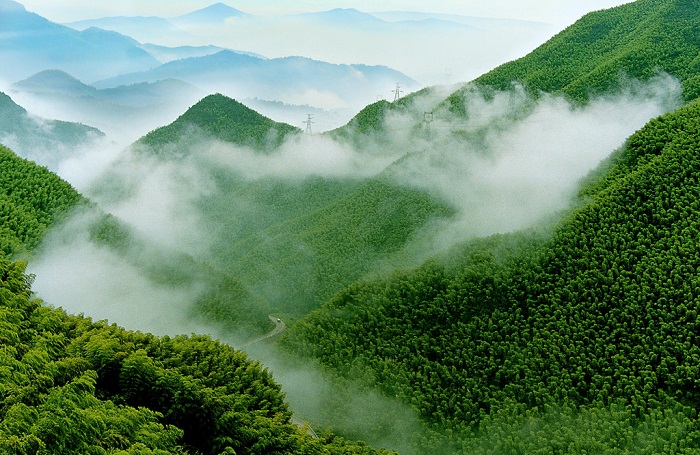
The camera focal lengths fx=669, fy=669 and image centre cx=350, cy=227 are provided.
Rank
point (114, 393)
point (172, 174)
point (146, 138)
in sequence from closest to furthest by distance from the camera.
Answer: point (114, 393), point (172, 174), point (146, 138)

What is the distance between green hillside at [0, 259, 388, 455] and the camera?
26.6 metres

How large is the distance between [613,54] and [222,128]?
2865 inches

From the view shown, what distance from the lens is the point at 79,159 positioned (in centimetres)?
17425

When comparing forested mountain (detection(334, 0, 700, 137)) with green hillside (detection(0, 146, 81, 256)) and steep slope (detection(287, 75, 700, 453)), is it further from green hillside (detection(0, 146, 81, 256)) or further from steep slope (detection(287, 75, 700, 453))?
green hillside (detection(0, 146, 81, 256))

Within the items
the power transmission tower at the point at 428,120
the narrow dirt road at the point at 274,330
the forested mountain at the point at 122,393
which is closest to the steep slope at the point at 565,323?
the narrow dirt road at the point at 274,330

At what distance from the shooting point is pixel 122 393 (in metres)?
32.8

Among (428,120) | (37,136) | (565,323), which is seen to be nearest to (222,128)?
(428,120)

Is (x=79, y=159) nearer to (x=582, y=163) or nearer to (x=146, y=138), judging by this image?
(x=146, y=138)

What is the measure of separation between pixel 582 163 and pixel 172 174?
263 feet

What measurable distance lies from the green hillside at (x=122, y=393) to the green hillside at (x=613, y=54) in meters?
68.1

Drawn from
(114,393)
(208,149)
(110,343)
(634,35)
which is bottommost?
(114,393)

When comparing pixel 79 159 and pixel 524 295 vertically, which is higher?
pixel 79 159

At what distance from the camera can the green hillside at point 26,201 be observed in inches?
2197

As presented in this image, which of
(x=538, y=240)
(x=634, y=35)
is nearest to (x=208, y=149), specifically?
(x=634, y=35)
